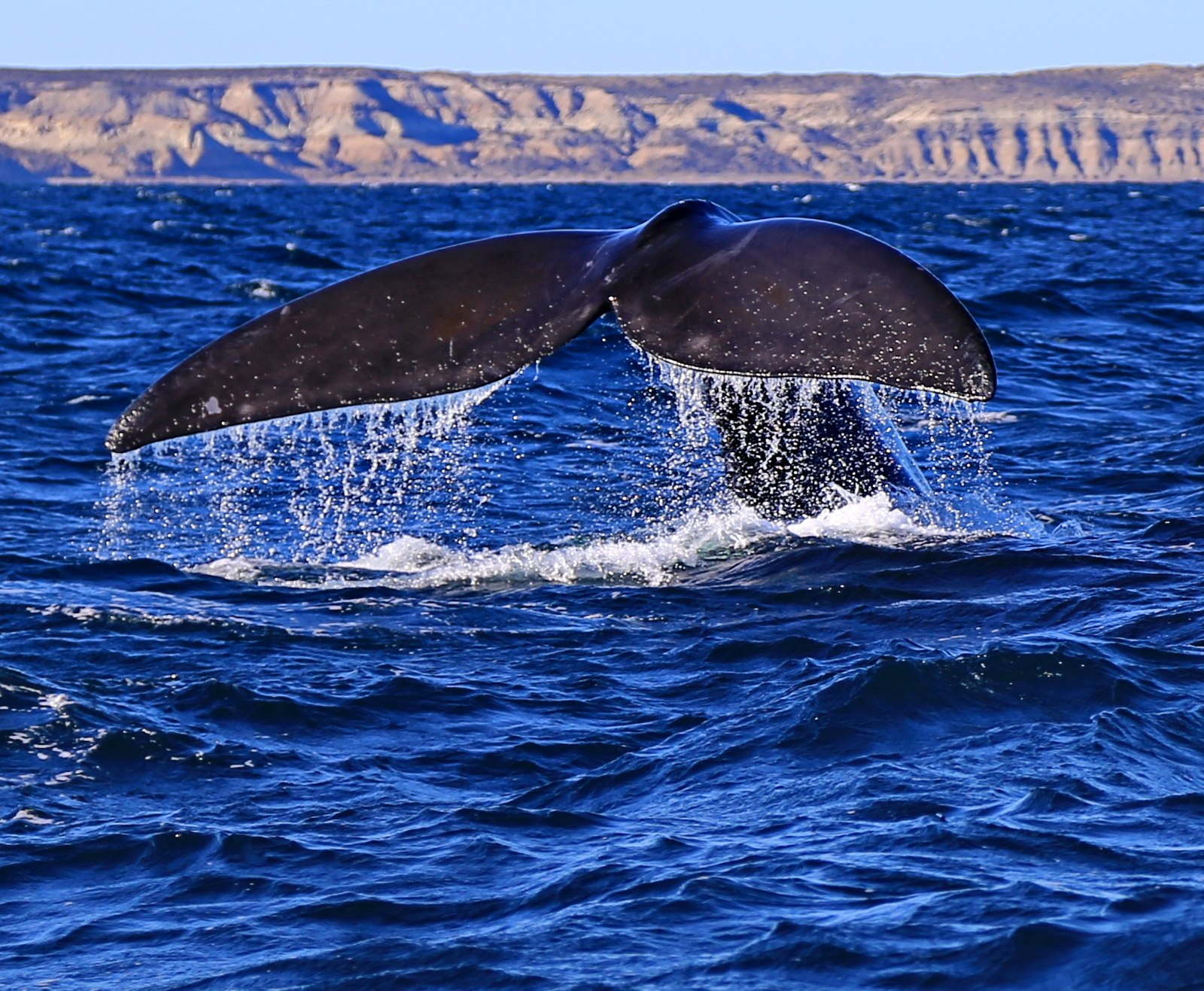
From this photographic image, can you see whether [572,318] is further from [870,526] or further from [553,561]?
[553,561]

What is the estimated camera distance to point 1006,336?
17438 millimetres

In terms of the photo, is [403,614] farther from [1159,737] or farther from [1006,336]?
[1006,336]

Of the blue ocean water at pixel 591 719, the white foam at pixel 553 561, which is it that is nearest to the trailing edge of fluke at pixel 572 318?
the blue ocean water at pixel 591 719

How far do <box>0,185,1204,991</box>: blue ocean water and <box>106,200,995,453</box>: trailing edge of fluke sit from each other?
0.22 m

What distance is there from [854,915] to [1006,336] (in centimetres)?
1364

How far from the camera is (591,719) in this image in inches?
236

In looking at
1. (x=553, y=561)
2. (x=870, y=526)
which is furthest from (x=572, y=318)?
(x=553, y=561)

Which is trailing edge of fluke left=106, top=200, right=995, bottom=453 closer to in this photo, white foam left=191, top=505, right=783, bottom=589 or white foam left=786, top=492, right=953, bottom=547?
white foam left=786, top=492, right=953, bottom=547

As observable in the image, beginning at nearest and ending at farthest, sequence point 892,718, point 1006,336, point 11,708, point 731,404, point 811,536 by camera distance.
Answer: point 892,718, point 11,708, point 731,404, point 811,536, point 1006,336

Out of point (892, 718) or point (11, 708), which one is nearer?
point (892, 718)

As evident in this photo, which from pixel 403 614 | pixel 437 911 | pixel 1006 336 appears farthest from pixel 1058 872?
pixel 1006 336

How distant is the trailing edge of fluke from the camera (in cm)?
513

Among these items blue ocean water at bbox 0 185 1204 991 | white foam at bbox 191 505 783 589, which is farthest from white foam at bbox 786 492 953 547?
white foam at bbox 191 505 783 589

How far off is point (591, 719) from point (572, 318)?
51.2 inches
